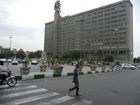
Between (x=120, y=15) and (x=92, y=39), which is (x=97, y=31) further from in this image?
(x=120, y=15)

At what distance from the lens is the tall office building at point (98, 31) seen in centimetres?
10012

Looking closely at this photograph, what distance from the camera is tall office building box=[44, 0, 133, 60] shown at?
100125 mm

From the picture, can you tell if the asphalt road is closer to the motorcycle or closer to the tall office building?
the motorcycle

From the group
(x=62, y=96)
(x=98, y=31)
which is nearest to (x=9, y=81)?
(x=62, y=96)

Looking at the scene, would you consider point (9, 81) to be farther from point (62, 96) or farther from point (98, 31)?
point (98, 31)

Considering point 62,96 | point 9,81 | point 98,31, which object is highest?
point 98,31

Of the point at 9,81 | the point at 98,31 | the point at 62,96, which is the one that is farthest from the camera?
the point at 98,31

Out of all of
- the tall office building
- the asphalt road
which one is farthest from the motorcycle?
the tall office building

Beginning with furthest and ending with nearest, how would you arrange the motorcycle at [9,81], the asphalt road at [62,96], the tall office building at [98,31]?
the tall office building at [98,31]
the motorcycle at [9,81]
the asphalt road at [62,96]

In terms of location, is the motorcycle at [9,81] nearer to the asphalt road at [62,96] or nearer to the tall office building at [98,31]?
the asphalt road at [62,96]

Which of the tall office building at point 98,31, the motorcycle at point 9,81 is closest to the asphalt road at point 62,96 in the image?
the motorcycle at point 9,81

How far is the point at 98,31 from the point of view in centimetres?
11994

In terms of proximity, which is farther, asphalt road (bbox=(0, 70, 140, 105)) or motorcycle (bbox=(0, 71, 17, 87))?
motorcycle (bbox=(0, 71, 17, 87))

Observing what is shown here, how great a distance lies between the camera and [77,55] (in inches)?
3728
